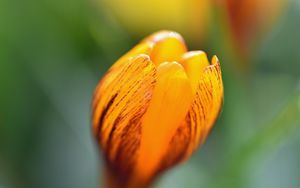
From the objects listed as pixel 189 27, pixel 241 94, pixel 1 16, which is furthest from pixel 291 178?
pixel 1 16

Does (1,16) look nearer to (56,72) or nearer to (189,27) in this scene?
(56,72)

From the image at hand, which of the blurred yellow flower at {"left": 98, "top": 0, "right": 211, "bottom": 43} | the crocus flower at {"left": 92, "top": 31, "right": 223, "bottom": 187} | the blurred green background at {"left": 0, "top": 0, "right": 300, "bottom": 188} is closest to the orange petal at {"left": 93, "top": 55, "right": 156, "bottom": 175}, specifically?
the crocus flower at {"left": 92, "top": 31, "right": 223, "bottom": 187}

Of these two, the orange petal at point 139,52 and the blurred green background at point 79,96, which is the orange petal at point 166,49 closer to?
the orange petal at point 139,52

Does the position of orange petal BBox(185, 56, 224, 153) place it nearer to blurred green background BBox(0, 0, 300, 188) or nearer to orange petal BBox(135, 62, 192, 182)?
orange petal BBox(135, 62, 192, 182)

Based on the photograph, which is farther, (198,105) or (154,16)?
(154,16)

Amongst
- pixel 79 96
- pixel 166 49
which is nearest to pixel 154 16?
pixel 79 96

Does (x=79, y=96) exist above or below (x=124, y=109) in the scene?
below

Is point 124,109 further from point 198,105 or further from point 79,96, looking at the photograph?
point 79,96
